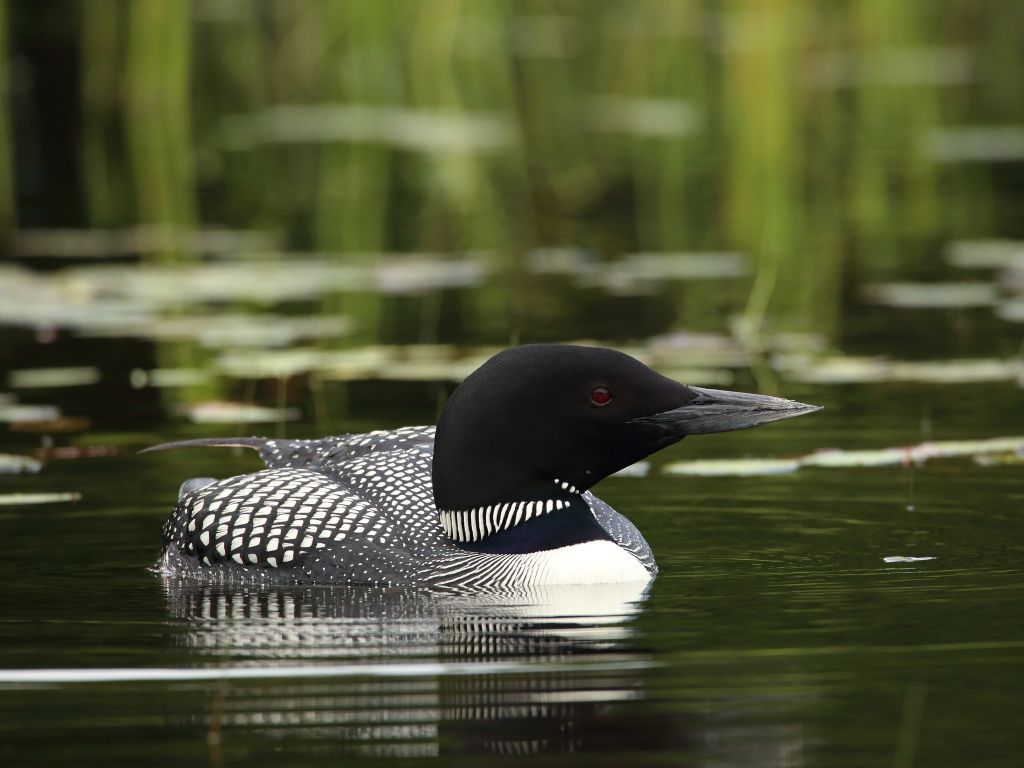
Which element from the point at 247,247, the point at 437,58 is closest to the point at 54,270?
the point at 247,247

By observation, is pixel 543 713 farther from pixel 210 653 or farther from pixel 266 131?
pixel 266 131

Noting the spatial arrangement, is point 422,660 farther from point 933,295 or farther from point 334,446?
point 933,295

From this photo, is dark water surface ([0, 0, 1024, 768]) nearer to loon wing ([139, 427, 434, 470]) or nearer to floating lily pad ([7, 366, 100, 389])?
floating lily pad ([7, 366, 100, 389])

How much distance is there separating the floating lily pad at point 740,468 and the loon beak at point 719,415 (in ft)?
4.33

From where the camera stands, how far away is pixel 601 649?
470 centimetres

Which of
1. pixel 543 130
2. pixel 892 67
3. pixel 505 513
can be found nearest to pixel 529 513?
pixel 505 513

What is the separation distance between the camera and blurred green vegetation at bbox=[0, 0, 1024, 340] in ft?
39.4

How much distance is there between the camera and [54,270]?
440 inches

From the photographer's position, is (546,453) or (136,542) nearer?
(546,453)

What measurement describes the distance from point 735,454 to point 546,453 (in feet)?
5.83

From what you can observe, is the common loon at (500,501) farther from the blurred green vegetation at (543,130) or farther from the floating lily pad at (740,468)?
the blurred green vegetation at (543,130)

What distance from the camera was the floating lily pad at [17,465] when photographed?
22.9ft

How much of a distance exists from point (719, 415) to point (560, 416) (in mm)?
395

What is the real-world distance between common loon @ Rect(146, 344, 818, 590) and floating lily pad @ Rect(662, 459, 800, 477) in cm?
107
